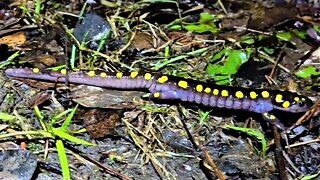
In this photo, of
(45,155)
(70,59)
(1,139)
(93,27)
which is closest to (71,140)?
(45,155)

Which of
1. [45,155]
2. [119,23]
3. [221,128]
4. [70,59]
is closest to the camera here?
[45,155]

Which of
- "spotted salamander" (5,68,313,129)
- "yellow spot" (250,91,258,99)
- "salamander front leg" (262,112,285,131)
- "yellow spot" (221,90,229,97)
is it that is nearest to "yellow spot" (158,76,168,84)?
"spotted salamander" (5,68,313,129)

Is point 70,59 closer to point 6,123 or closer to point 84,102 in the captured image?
point 84,102

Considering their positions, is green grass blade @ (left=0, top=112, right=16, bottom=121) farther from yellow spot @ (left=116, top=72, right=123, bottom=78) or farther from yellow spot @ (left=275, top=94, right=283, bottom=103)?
yellow spot @ (left=275, top=94, right=283, bottom=103)

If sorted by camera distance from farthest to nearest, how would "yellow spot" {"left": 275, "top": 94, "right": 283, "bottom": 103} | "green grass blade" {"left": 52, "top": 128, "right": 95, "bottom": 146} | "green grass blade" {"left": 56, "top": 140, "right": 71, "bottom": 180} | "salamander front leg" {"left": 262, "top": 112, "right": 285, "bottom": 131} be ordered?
1. "yellow spot" {"left": 275, "top": 94, "right": 283, "bottom": 103}
2. "salamander front leg" {"left": 262, "top": 112, "right": 285, "bottom": 131}
3. "green grass blade" {"left": 52, "top": 128, "right": 95, "bottom": 146}
4. "green grass blade" {"left": 56, "top": 140, "right": 71, "bottom": 180}

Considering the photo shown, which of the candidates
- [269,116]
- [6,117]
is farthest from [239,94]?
[6,117]

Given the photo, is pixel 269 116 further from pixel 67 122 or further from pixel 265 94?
pixel 67 122

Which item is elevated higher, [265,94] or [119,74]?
[119,74]

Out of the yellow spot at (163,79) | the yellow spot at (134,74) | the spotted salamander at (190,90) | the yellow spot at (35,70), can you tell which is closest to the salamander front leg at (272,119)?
the spotted salamander at (190,90)
